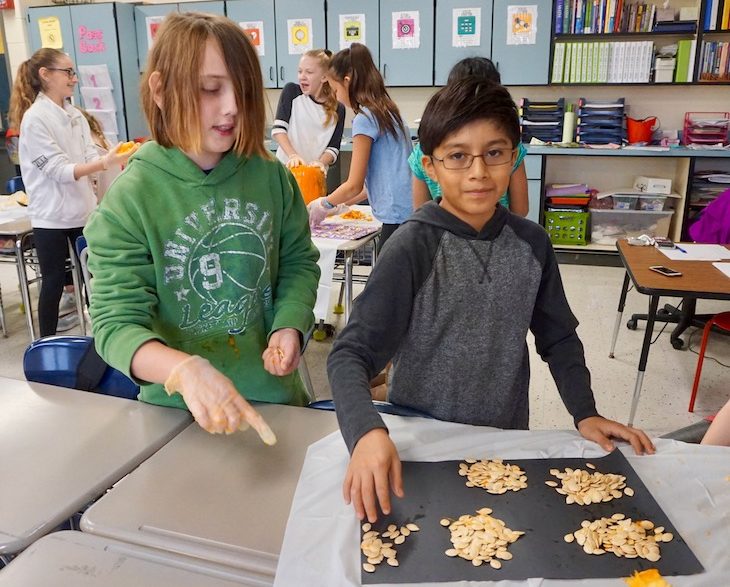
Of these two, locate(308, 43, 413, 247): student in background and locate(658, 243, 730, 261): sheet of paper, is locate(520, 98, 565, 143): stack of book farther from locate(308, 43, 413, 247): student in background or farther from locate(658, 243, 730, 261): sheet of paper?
locate(308, 43, 413, 247): student in background

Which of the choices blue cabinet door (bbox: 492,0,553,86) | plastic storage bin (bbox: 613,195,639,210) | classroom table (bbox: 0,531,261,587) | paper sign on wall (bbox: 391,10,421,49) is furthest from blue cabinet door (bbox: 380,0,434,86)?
classroom table (bbox: 0,531,261,587)

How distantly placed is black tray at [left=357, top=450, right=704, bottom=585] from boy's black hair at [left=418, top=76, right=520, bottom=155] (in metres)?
0.57

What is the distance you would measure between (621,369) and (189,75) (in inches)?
104

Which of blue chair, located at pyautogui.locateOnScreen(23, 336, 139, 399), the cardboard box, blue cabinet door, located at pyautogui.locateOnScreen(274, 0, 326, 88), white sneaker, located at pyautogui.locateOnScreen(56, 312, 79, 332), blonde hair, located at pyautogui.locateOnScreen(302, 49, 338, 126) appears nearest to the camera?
blue chair, located at pyautogui.locateOnScreen(23, 336, 139, 399)

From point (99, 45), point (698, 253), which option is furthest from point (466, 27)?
point (99, 45)

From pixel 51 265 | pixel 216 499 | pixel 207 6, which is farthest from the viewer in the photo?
pixel 207 6

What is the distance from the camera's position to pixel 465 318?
3.77ft

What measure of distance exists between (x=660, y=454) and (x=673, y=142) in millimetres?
4691

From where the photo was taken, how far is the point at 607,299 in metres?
4.10

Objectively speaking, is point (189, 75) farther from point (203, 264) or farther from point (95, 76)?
point (95, 76)

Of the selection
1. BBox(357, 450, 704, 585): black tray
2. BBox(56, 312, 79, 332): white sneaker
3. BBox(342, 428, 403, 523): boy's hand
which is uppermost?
BBox(342, 428, 403, 523): boy's hand

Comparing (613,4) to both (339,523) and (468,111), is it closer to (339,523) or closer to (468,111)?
(468,111)

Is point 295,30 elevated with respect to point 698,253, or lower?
elevated

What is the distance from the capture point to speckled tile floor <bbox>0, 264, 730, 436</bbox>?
8.62 ft
